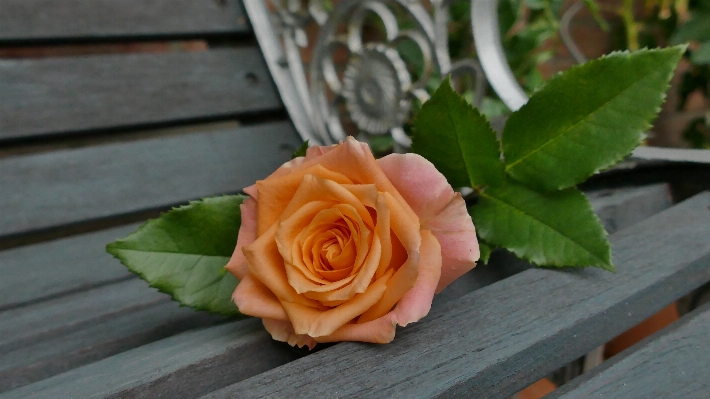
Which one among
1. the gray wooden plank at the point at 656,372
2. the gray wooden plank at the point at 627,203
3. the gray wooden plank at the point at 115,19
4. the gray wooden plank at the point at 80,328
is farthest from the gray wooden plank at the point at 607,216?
the gray wooden plank at the point at 115,19

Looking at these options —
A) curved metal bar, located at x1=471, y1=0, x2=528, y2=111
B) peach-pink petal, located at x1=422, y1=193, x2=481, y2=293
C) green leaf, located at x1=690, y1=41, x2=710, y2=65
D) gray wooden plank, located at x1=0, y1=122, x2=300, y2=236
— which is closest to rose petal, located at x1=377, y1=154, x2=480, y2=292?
peach-pink petal, located at x1=422, y1=193, x2=481, y2=293

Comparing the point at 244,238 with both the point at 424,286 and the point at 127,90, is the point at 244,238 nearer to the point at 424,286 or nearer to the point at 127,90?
the point at 424,286

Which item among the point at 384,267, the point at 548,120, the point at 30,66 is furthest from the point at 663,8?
the point at 30,66

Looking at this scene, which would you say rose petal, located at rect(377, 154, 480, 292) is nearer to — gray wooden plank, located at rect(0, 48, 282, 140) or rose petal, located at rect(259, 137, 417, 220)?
rose petal, located at rect(259, 137, 417, 220)

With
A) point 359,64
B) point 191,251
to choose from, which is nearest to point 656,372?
point 191,251

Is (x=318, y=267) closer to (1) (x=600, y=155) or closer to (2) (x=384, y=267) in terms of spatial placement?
(2) (x=384, y=267)

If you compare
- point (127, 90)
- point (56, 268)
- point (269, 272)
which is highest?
point (269, 272)
